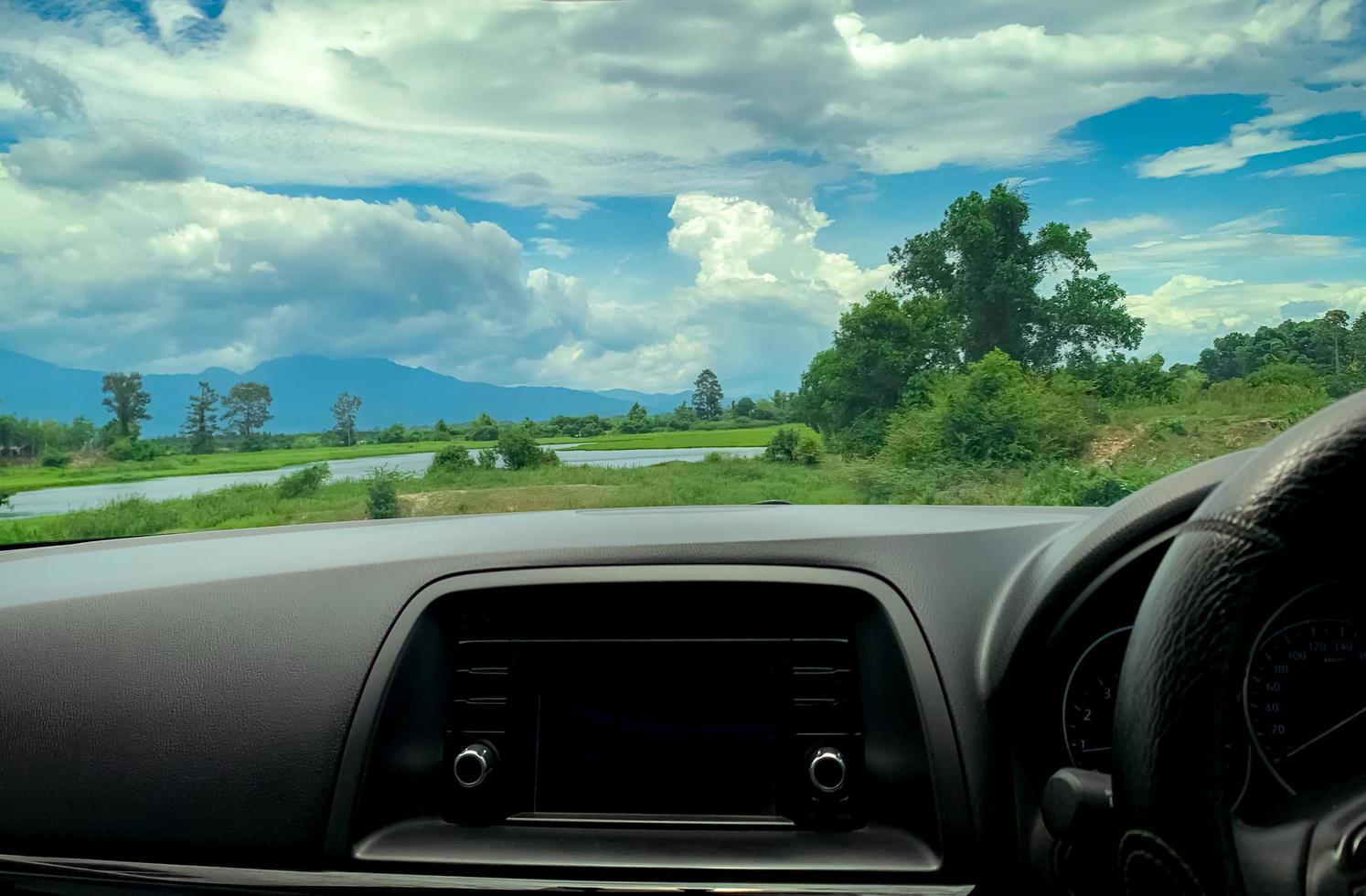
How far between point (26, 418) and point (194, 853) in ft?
15.0

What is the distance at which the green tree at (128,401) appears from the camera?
657cm

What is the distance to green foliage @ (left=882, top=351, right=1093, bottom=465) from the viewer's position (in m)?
7.95

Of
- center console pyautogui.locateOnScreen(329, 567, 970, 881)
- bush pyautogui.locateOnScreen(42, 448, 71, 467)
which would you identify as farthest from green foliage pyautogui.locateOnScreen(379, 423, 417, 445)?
center console pyautogui.locateOnScreen(329, 567, 970, 881)

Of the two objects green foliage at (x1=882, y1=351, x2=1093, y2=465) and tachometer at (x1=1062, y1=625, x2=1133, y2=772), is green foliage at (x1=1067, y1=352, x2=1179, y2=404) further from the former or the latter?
tachometer at (x1=1062, y1=625, x2=1133, y2=772)

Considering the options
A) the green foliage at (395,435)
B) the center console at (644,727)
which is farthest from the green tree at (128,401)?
the center console at (644,727)

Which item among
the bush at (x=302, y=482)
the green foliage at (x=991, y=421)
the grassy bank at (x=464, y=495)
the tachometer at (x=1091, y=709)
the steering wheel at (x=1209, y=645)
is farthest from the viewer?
the green foliage at (x=991, y=421)

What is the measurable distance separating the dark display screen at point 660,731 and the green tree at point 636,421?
418cm

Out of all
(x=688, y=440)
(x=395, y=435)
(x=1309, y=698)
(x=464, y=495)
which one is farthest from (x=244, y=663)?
(x=395, y=435)

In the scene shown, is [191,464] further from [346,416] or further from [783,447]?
[783,447]

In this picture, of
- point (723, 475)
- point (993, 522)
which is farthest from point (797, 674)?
point (723, 475)

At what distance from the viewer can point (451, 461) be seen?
692 centimetres

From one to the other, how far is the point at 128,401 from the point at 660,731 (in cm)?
561

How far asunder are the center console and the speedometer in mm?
645

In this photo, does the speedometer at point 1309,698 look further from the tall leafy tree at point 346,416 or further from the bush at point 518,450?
the bush at point 518,450
